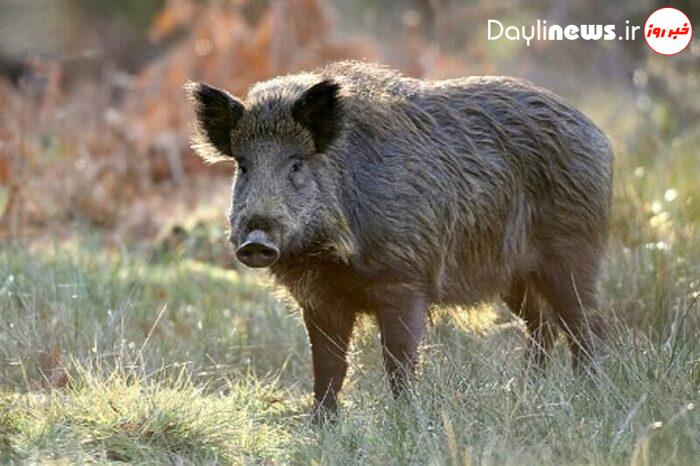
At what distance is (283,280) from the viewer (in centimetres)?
684

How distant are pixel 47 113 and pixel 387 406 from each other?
7.94m

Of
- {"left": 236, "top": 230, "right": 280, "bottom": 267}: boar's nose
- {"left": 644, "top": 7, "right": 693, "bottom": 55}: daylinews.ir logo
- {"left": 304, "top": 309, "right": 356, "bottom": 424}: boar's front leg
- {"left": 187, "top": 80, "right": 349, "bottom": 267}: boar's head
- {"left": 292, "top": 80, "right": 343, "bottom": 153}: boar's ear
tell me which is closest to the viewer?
{"left": 236, "top": 230, "right": 280, "bottom": 267}: boar's nose

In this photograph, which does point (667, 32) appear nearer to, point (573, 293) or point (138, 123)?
point (573, 293)

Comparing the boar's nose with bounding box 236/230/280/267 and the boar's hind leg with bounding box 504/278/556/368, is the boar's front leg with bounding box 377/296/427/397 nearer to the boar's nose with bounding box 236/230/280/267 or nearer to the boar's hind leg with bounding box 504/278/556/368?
the boar's nose with bounding box 236/230/280/267

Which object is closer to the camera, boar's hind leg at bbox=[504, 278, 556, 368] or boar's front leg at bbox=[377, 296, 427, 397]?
boar's front leg at bbox=[377, 296, 427, 397]

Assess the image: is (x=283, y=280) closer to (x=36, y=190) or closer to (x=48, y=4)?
(x=36, y=190)

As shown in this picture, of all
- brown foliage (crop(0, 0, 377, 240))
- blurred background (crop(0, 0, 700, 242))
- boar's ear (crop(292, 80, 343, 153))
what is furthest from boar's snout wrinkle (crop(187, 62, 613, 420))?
brown foliage (crop(0, 0, 377, 240))

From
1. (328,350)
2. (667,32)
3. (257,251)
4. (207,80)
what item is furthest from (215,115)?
(207,80)

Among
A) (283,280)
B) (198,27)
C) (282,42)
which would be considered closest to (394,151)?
(283,280)

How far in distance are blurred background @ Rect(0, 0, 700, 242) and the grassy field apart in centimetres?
142

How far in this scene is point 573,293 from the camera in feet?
25.2

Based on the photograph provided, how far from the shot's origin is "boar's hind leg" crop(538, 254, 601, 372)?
7.65 metres

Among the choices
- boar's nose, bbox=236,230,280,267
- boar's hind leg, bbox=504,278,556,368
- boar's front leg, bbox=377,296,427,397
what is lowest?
boar's hind leg, bbox=504,278,556,368

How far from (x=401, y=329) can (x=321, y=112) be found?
42.3 inches
